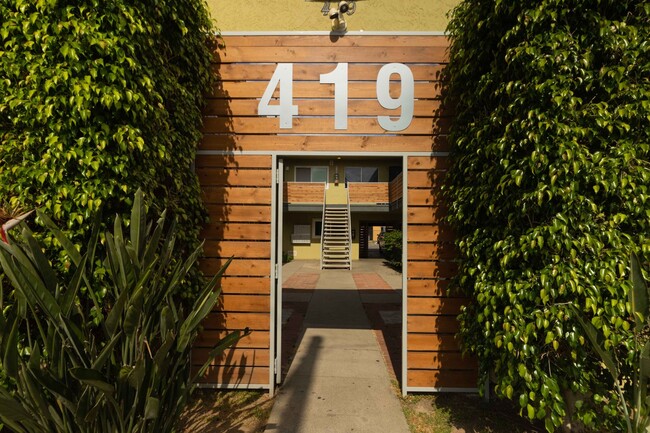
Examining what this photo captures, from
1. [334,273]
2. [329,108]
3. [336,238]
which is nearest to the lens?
[329,108]

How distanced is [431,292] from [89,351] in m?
3.23

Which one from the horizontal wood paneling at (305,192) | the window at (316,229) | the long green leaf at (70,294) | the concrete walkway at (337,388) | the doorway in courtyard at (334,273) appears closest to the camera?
the long green leaf at (70,294)

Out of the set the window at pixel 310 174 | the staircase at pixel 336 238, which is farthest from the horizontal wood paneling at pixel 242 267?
the window at pixel 310 174

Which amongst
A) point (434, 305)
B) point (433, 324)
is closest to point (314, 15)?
point (434, 305)

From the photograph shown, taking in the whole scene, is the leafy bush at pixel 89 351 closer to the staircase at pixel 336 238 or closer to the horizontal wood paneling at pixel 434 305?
the horizontal wood paneling at pixel 434 305

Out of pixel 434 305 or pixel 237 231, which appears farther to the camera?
pixel 237 231

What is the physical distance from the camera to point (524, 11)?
2.25m

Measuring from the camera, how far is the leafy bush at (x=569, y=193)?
204 cm

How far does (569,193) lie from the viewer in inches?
81.6

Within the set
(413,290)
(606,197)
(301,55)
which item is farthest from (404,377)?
(301,55)

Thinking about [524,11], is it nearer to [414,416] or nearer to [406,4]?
[414,416]

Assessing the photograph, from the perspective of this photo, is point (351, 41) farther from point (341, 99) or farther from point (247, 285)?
point (247, 285)

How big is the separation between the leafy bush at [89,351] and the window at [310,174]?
59.8 ft

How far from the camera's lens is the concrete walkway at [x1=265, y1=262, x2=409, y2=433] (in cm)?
304
